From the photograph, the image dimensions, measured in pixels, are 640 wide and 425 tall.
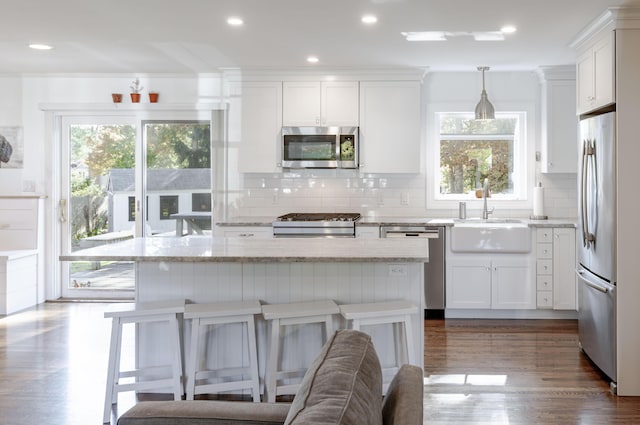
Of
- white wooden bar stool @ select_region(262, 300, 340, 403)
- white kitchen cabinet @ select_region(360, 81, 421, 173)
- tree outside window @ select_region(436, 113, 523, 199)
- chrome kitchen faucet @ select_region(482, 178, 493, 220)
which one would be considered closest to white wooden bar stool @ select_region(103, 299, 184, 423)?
white wooden bar stool @ select_region(262, 300, 340, 403)

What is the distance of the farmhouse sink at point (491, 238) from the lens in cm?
538

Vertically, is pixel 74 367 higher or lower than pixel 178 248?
lower

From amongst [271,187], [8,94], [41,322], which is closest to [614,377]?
[271,187]

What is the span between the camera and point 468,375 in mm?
3832

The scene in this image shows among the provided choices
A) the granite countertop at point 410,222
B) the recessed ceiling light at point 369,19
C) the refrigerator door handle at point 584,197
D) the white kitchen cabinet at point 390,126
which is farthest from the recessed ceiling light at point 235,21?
the refrigerator door handle at point 584,197

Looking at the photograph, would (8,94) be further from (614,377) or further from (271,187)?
(614,377)

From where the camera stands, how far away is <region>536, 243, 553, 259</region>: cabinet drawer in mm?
5410

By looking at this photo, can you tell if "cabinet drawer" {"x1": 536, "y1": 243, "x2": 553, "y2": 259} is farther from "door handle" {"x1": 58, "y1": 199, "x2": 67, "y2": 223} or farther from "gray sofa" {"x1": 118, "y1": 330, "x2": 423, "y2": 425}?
"door handle" {"x1": 58, "y1": 199, "x2": 67, "y2": 223}

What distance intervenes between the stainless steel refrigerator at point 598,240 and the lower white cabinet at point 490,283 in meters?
1.16

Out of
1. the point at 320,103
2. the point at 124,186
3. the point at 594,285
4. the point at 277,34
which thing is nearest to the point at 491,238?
the point at 594,285

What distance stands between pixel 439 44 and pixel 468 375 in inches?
106

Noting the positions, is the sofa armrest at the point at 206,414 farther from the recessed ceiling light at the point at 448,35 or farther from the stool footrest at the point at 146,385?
the recessed ceiling light at the point at 448,35

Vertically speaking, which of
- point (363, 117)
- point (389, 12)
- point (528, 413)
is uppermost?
point (389, 12)

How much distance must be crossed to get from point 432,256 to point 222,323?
2734mm
